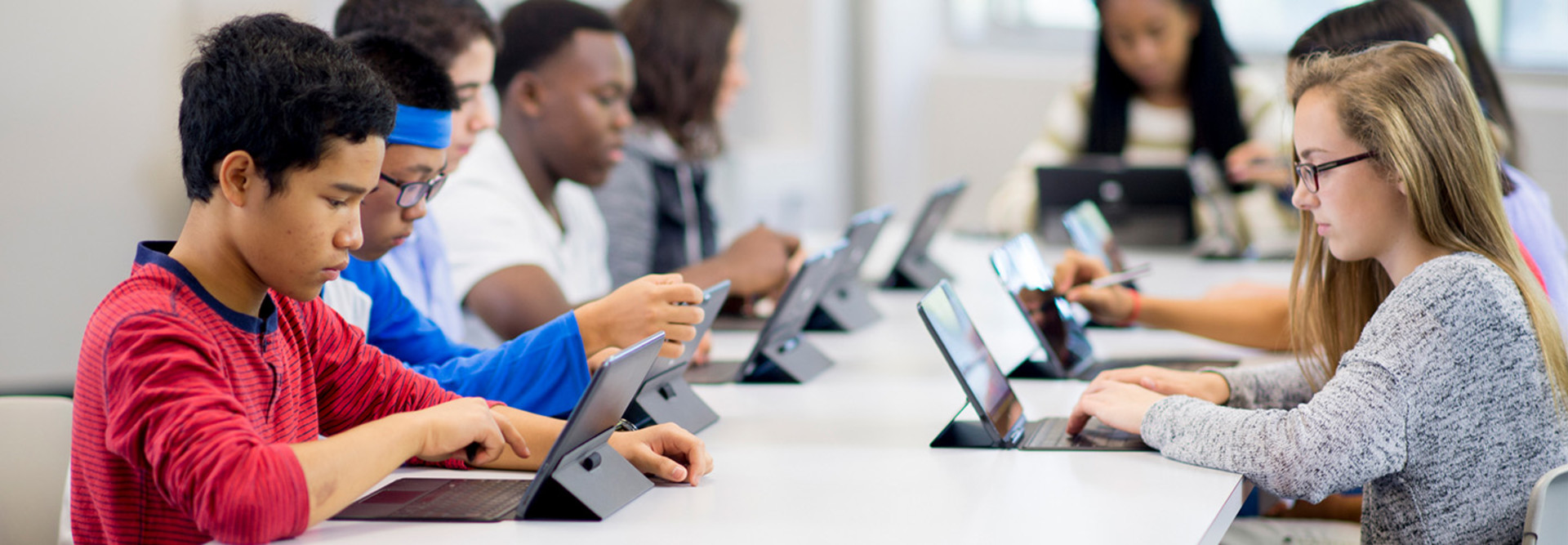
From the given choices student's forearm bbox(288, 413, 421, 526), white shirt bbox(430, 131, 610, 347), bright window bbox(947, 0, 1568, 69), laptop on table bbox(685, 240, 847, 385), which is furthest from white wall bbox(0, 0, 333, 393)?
bright window bbox(947, 0, 1568, 69)

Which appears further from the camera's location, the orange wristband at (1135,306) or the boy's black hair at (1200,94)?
the boy's black hair at (1200,94)

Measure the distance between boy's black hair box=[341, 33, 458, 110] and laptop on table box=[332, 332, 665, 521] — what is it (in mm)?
526

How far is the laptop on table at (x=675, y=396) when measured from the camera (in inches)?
60.9

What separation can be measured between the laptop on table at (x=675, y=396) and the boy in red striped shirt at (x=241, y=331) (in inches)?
13.5

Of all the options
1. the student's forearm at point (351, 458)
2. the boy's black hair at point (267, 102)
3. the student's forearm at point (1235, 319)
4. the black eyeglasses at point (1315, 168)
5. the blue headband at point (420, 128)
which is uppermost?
the boy's black hair at point (267, 102)

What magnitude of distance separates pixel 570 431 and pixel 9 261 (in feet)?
4.62

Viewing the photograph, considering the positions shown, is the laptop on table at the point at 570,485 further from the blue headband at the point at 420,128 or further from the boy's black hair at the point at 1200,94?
the boy's black hair at the point at 1200,94

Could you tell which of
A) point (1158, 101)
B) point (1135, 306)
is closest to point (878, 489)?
point (1135, 306)

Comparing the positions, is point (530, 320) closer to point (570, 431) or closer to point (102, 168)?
point (102, 168)

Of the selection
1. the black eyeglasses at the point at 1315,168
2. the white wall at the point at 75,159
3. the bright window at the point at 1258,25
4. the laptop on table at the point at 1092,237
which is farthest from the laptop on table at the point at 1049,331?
the bright window at the point at 1258,25

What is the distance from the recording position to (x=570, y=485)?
46.9 inches

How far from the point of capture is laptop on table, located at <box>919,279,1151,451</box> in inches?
55.9

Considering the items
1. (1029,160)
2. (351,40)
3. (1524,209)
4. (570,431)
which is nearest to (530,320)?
(351,40)

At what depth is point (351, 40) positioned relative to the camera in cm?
170
